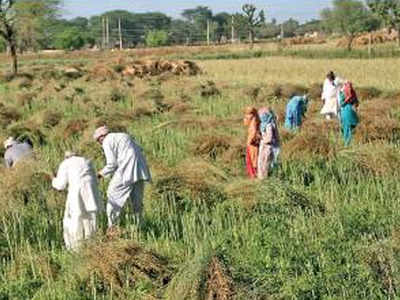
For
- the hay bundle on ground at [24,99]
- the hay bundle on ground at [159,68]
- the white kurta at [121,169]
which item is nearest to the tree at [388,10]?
the hay bundle on ground at [159,68]

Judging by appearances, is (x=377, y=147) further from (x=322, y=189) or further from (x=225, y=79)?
(x=225, y=79)

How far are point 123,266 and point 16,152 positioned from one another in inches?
138

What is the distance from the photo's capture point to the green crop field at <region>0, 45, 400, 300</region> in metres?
5.30

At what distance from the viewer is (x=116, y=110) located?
15875 millimetres

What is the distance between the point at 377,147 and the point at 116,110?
8041 millimetres

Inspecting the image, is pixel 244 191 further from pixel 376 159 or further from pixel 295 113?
pixel 295 113

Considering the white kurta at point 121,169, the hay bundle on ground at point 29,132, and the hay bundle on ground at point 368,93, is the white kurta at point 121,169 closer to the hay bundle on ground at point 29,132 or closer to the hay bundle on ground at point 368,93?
the hay bundle on ground at point 29,132

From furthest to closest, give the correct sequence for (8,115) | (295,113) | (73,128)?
A: (8,115) < (73,128) < (295,113)

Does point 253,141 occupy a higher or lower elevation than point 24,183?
higher

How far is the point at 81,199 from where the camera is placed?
6.51 m

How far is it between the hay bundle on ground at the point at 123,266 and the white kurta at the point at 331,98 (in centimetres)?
814

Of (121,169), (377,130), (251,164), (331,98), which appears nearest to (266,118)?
(251,164)

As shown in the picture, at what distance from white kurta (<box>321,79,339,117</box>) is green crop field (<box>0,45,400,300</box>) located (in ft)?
1.69

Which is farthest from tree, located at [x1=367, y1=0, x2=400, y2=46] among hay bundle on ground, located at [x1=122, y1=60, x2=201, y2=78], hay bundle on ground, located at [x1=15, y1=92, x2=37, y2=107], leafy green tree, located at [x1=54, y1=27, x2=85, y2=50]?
leafy green tree, located at [x1=54, y1=27, x2=85, y2=50]
